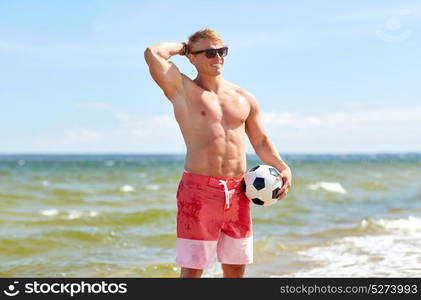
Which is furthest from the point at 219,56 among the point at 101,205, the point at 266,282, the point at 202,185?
the point at 101,205

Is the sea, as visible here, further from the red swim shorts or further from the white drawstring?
the white drawstring

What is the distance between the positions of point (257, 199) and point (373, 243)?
646 centimetres

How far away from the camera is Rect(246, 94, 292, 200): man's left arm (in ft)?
18.7

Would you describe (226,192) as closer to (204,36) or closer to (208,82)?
(208,82)

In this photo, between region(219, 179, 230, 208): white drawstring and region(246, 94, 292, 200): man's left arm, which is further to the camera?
region(246, 94, 292, 200): man's left arm

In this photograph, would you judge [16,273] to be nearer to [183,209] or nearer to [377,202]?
[183,209]

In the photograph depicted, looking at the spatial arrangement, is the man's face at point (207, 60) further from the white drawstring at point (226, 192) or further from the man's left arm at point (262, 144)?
the white drawstring at point (226, 192)

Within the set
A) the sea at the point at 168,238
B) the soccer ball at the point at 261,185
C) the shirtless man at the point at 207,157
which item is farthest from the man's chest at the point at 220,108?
the sea at the point at 168,238

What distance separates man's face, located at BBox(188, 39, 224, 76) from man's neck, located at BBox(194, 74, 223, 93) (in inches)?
1.7

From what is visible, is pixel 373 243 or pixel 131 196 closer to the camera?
pixel 373 243

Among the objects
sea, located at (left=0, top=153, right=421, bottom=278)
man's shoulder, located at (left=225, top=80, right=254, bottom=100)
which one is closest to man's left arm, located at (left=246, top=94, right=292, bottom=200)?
man's shoulder, located at (left=225, top=80, right=254, bottom=100)

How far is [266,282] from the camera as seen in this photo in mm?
5688

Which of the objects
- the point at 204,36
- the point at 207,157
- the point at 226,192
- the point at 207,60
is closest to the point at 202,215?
the point at 226,192

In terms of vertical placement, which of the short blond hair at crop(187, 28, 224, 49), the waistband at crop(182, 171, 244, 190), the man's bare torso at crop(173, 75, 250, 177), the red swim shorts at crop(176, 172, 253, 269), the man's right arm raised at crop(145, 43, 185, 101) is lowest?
the red swim shorts at crop(176, 172, 253, 269)
